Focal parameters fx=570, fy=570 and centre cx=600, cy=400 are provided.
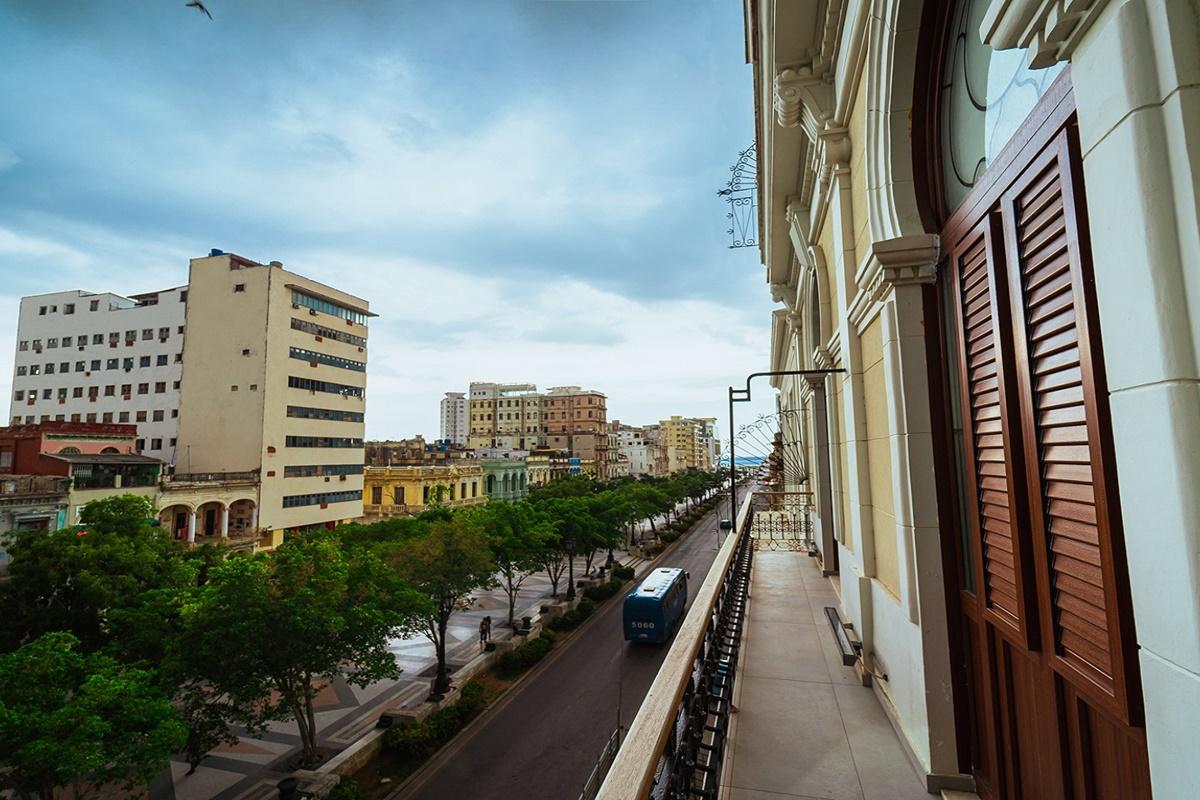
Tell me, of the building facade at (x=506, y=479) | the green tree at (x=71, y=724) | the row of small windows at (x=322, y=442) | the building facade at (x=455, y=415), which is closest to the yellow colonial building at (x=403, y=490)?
the row of small windows at (x=322, y=442)

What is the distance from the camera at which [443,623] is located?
17734mm

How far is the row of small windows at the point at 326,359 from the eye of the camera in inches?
1444

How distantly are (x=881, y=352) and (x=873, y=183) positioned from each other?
4.12 feet

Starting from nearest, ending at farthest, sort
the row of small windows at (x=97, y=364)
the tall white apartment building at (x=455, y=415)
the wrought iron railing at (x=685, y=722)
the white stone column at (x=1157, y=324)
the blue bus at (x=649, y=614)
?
the white stone column at (x=1157, y=324)
the wrought iron railing at (x=685, y=722)
the blue bus at (x=649, y=614)
the row of small windows at (x=97, y=364)
the tall white apartment building at (x=455, y=415)

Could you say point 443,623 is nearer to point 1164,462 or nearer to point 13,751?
point 13,751

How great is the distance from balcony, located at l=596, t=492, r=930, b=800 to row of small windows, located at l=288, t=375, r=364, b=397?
3665 cm

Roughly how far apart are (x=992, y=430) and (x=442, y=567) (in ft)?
55.6

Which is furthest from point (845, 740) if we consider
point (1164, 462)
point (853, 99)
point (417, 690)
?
point (417, 690)

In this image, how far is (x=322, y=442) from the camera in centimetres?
3794

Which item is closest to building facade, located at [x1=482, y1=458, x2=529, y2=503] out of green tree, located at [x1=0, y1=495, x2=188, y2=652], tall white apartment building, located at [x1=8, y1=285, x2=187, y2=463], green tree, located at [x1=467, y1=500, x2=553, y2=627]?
tall white apartment building, located at [x1=8, y1=285, x2=187, y2=463]

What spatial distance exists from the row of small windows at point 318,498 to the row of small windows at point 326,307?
40.1 ft

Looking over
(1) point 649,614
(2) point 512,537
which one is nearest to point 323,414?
(2) point 512,537

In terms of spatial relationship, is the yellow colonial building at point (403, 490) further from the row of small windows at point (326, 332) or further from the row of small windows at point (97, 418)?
the row of small windows at point (97, 418)

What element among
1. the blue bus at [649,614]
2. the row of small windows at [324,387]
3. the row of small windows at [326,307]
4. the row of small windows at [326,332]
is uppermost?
the row of small windows at [326,307]
